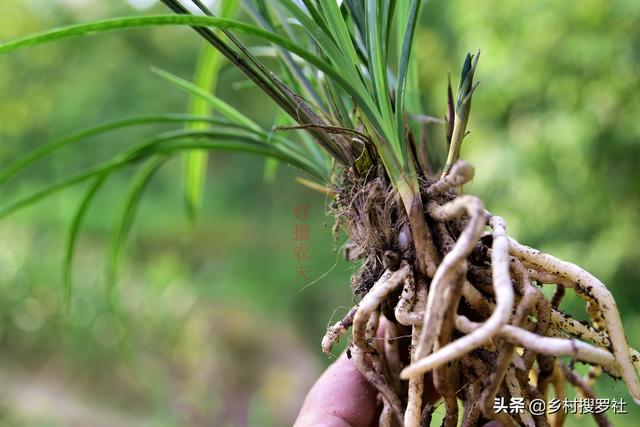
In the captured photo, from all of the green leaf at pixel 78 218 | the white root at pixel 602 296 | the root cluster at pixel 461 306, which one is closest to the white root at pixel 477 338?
the root cluster at pixel 461 306

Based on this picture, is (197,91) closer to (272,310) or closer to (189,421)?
(189,421)

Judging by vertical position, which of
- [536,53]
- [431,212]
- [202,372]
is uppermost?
[536,53]

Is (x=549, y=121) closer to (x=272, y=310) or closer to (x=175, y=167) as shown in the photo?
(x=272, y=310)

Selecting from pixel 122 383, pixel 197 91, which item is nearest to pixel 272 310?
pixel 122 383

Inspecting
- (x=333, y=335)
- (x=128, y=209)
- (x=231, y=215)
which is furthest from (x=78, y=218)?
(x=231, y=215)

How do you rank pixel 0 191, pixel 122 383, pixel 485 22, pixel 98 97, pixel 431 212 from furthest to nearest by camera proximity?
pixel 98 97 → pixel 0 191 → pixel 122 383 → pixel 485 22 → pixel 431 212

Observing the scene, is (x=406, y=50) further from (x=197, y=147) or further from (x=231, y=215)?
(x=231, y=215)

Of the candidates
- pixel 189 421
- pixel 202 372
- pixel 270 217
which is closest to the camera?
pixel 189 421

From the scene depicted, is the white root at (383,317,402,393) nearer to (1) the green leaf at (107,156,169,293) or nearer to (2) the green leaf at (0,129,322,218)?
(2) the green leaf at (0,129,322,218)

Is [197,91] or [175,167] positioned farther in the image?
[175,167]

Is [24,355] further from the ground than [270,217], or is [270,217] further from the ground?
[270,217]
